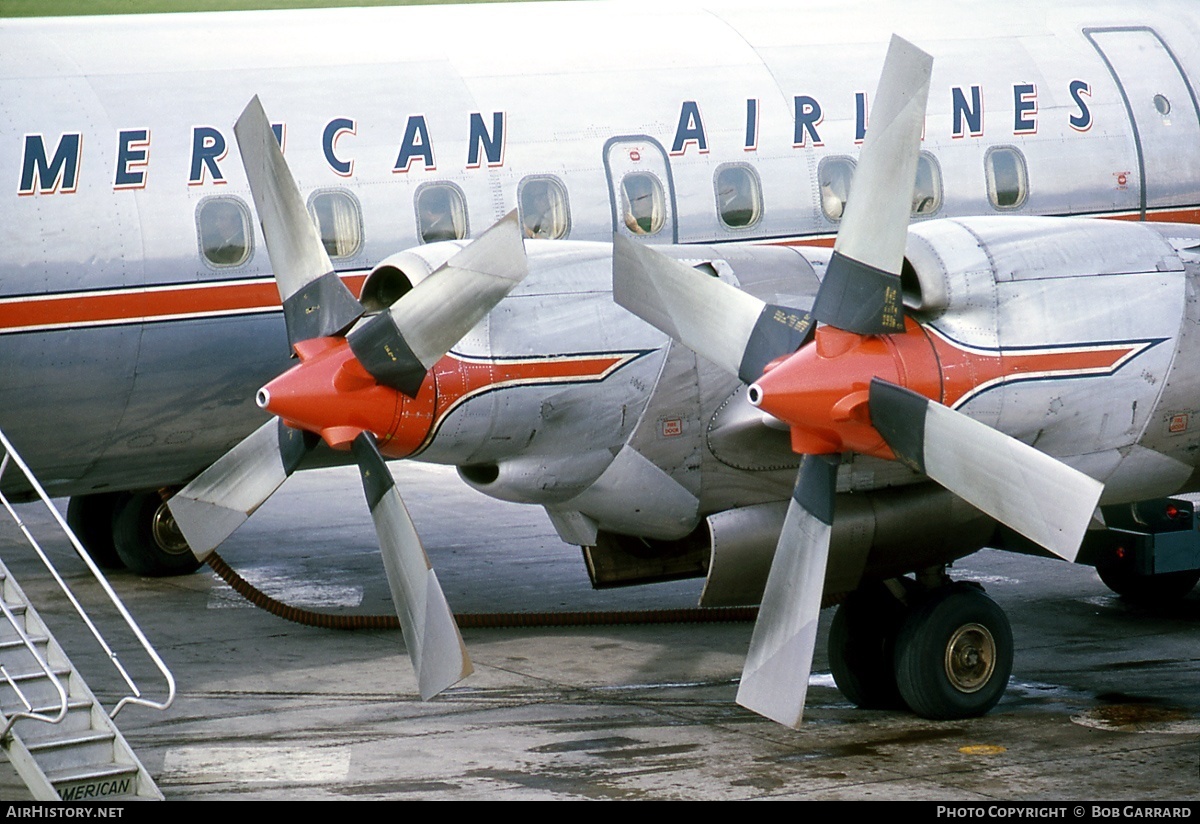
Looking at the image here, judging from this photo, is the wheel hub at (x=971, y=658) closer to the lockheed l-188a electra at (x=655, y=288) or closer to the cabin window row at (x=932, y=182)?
the lockheed l-188a electra at (x=655, y=288)

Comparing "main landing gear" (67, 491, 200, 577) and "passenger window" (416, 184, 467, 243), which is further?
"main landing gear" (67, 491, 200, 577)

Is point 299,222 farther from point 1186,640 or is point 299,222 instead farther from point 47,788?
point 1186,640

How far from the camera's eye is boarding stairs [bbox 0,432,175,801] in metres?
11.5

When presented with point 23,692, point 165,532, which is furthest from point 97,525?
point 23,692

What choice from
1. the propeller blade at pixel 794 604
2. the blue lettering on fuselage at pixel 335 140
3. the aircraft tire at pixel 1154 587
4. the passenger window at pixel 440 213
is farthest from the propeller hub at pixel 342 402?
the aircraft tire at pixel 1154 587

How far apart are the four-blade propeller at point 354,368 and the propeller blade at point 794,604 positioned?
207 centimetres

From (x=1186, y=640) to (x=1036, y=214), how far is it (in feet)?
14.4

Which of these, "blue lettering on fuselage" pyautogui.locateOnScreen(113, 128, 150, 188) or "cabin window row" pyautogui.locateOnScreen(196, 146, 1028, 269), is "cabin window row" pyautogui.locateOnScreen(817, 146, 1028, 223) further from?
"blue lettering on fuselage" pyautogui.locateOnScreen(113, 128, 150, 188)

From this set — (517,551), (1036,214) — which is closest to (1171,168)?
(1036,214)

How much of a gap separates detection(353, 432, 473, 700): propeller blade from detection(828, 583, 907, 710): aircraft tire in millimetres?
3287

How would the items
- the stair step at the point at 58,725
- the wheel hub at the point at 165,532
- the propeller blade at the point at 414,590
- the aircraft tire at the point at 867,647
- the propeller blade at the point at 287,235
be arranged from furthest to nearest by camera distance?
the wheel hub at the point at 165,532 → the aircraft tire at the point at 867,647 → the propeller blade at the point at 287,235 → the propeller blade at the point at 414,590 → the stair step at the point at 58,725

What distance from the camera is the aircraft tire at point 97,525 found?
19891 millimetres

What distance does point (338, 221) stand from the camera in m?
16.1

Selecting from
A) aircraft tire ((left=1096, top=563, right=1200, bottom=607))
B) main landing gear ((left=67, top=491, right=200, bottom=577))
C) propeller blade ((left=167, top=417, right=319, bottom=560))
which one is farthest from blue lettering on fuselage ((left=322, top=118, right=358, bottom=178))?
aircraft tire ((left=1096, top=563, right=1200, bottom=607))
